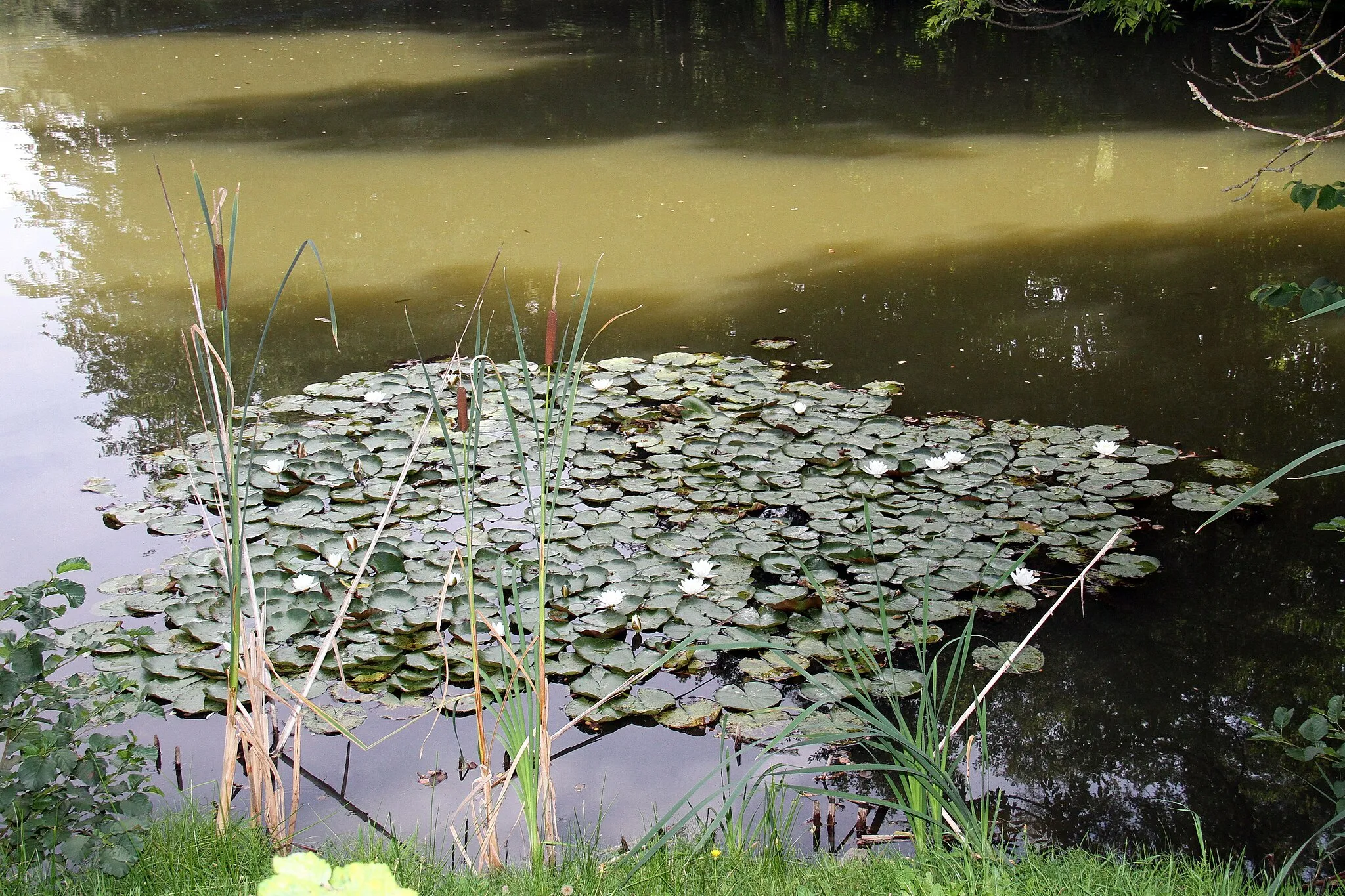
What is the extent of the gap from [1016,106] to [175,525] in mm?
7386

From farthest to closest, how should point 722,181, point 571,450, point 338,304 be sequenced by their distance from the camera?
point 722,181 < point 338,304 < point 571,450

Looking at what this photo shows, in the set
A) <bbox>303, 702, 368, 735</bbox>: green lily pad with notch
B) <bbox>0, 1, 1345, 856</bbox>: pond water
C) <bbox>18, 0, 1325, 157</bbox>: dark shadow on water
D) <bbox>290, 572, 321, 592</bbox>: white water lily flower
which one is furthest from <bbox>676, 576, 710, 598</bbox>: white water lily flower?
<bbox>18, 0, 1325, 157</bbox>: dark shadow on water

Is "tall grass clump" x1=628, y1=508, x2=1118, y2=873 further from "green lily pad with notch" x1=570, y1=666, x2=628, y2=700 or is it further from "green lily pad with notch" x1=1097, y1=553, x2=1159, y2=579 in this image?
"green lily pad with notch" x1=1097, y1=553, x2=1159, y2=579

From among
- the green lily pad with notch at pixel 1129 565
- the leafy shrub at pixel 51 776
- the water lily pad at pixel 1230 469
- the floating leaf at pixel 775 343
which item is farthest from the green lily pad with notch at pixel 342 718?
the water lily pad at pixel 1230 469

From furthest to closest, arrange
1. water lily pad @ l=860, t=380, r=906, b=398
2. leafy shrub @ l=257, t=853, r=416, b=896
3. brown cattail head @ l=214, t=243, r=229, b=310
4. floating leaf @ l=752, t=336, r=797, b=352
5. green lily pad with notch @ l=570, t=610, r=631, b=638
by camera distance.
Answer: floating leaf @ l=752, t=336, r=797, b=352 < water lily pad @ l=860, t=380, r=906, b=398 < green lily pad with notch @ l=570, t=610, r=631, b=638 < brown cattail head @ l=214, t=243, r=229, b=310 < leafy shrub @ l=257, t=853, r=416, b=896

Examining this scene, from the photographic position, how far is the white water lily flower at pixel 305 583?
255cm

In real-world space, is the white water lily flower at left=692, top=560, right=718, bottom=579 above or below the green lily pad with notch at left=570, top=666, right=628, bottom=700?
above

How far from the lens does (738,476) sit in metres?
3.14

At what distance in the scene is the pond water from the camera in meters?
2.32

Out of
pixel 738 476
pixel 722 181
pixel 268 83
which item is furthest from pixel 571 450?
pixel 268 83

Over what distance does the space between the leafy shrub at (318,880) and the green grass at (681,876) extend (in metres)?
0.84

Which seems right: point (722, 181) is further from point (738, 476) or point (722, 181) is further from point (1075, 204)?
point (738, 476)

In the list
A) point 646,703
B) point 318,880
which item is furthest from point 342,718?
point 318,880

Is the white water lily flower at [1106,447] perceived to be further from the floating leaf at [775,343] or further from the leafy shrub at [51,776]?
the leafy shrub at [51,776]
